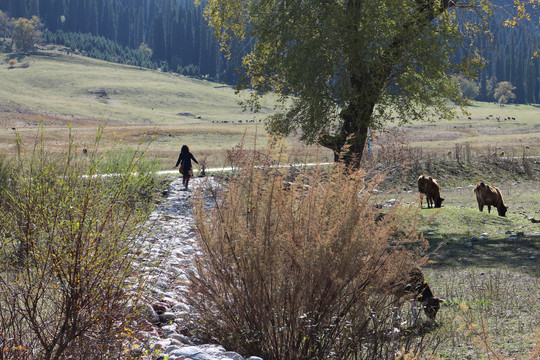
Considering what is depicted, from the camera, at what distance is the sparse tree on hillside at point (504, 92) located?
142250mm

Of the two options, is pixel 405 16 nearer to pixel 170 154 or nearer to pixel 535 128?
pixel 170 154

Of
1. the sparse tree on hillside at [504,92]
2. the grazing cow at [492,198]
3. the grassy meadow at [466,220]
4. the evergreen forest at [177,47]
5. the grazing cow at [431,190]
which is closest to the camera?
the grassy meadow at [466,220]

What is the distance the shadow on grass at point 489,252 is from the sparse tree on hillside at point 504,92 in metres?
141

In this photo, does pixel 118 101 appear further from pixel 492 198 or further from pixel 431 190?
pixel 492 198

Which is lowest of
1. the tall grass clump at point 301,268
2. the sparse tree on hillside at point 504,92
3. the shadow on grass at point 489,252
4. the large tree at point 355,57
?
the shadow on grass at point 489,252

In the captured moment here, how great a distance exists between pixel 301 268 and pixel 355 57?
10.7 metres

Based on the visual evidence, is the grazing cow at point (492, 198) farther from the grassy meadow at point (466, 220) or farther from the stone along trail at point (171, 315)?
the stone along trail at point (171, 315)

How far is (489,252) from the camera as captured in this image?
1140cm

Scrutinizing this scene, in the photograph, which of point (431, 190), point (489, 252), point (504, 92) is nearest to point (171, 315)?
point (489, 252)

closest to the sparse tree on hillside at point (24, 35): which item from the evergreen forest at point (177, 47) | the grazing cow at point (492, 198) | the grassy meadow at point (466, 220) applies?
the evergreen forest at point (177, 47)

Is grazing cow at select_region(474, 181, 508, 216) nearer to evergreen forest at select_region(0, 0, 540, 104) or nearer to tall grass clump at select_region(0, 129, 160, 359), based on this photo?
tall grass clump at select_region(0, 129, 160, 359)

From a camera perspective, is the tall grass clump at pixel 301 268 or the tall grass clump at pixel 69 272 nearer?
the tall grass clump at pixel 69 272

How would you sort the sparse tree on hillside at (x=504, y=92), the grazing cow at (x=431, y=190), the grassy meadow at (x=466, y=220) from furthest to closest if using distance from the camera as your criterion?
the sparse tree on hillside at (x=504, y=92) < the grazing cow at (x=431, y=190) < the grassy meadow at (x=466, y=220)

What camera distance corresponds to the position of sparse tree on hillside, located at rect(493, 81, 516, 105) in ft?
467
